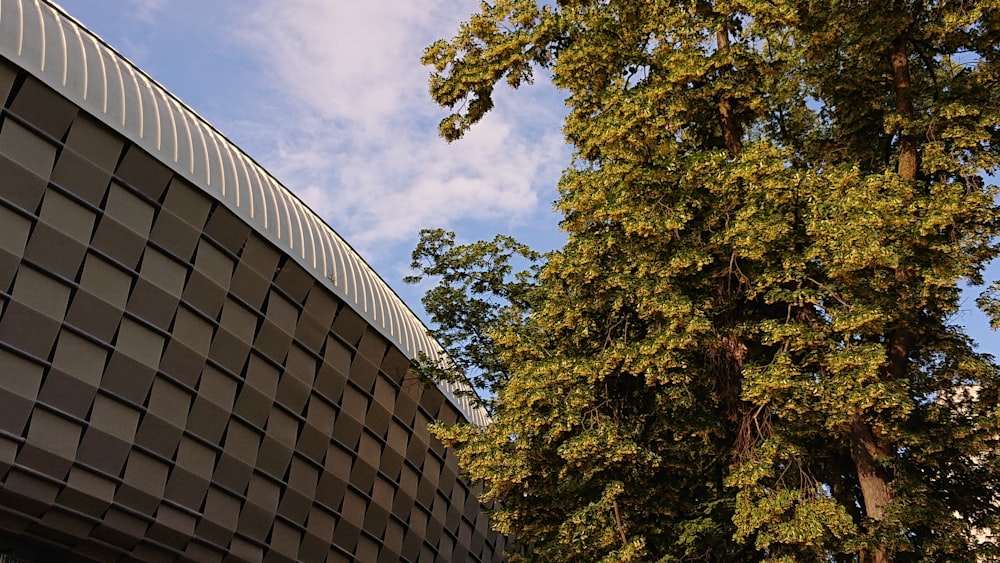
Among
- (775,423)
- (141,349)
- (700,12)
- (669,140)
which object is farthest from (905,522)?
(141,349)

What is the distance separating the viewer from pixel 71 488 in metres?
16.7

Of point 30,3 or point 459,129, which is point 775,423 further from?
point 30,3

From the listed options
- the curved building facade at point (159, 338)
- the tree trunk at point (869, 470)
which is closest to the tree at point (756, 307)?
the tree trunk at point (869, 470)

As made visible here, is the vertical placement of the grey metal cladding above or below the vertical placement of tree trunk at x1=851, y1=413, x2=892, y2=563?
above

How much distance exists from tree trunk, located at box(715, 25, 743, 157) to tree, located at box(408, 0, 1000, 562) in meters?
0.04

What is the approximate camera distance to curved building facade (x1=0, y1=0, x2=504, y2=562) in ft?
52.0

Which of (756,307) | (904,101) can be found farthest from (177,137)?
(904,101)

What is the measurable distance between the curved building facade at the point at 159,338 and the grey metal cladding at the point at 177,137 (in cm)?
5

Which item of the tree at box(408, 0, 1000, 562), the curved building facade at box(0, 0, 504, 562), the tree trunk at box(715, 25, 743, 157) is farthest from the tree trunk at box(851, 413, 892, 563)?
the curved building facade at box(0, 0, 504, 562)

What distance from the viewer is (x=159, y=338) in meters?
18.2

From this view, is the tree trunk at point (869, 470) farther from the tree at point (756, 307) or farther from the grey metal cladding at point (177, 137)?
the grey metal cladding at point (177, 137)

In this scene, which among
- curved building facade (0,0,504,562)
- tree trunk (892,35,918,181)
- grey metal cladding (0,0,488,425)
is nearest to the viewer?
tree trunk (892,35,918,181)

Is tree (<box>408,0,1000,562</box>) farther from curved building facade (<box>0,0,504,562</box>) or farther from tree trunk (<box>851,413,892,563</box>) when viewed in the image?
curved building facade (<box>0,0,504,562</box>)

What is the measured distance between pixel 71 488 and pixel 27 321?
298 centimetres
